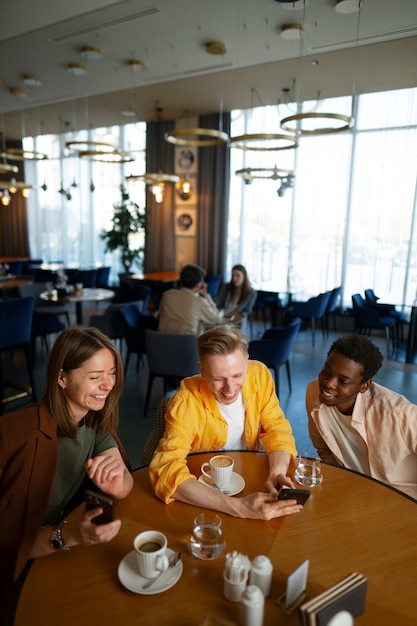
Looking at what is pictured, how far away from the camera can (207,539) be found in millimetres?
1237

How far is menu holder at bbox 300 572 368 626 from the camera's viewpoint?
2.63 feet

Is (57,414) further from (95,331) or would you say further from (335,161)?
(335,161)

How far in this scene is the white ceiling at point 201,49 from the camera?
4250 millimetres

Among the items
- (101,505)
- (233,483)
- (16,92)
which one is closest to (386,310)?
(233,483)

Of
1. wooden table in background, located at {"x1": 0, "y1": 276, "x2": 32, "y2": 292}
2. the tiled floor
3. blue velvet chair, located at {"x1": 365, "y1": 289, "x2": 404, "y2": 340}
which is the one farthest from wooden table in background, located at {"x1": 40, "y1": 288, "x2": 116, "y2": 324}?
blue velvet chair, located at {"x1": 365, "y1": 289, "x2": 404, "y2": 340}

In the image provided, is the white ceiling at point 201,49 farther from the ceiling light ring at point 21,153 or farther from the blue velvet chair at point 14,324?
the blue velvet chair at point 14,324

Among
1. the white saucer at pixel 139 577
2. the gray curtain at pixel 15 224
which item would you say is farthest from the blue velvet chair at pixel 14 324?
the gray curtain at pixel 15 224

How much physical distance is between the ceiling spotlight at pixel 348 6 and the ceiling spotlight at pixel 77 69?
11.4 feet

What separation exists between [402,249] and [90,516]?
7.35 meters

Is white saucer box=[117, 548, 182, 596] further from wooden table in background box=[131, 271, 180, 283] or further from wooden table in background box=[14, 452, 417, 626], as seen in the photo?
wooden table in background box=[131, 271, 180, 283]

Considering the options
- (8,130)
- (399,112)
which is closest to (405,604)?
(399,112)

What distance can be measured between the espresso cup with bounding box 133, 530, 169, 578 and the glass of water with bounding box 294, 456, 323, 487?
640 mm

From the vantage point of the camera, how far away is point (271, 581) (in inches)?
44.3

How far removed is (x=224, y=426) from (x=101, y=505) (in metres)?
0.75
